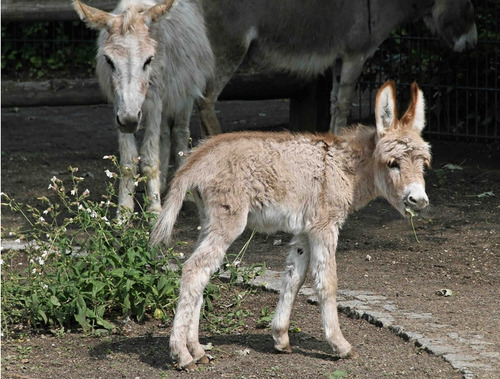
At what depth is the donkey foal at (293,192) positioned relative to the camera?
4.29 meters

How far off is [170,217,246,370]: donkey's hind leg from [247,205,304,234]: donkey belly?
132mm

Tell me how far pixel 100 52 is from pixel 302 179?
2824mm

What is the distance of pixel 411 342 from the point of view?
4727 millimetres

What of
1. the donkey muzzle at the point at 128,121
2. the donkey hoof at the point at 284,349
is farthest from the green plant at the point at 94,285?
the donkey muzzle at the point at 128,121

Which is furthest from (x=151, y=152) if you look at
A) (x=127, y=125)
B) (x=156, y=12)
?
(x=156, y=12)

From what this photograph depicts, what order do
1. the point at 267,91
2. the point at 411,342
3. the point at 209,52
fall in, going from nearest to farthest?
the point at 411,342
the point at 209,52
the point at 267,91

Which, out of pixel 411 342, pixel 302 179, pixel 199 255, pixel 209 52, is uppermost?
pixel 209 52

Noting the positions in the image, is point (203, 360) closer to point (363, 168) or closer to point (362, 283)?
point (363, 168)

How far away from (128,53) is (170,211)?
7.15 feet

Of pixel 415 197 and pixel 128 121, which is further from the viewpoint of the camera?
pixel 128 121

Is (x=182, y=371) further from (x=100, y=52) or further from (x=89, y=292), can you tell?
(x=100, y=52)

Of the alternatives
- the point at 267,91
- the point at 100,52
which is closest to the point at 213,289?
the point at 100,52

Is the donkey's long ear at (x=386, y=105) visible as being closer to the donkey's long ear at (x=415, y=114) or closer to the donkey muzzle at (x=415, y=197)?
A: the donkey's long ear at (x=415, y=114)

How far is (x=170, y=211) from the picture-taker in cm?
439
